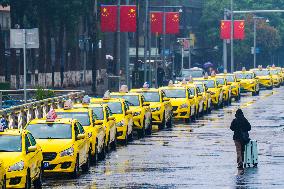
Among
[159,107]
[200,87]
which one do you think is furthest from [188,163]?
[200,87]

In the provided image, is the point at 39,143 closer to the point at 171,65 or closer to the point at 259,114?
the point at 259,114

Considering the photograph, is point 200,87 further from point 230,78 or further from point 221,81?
point 230,78

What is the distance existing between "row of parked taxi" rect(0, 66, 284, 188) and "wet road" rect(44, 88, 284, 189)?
490 mm

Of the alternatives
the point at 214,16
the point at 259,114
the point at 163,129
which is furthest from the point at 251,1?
the point at 163,129

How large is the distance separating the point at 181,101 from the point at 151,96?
4.11m

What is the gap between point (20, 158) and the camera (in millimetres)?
25578

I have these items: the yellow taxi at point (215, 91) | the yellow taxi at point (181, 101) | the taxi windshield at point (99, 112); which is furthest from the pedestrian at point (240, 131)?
the yellow taxi at point (215, 91)

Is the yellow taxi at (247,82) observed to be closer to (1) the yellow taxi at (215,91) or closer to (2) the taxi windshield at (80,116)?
(1) the yellow taxi at (215,91)

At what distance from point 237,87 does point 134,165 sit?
44465mm

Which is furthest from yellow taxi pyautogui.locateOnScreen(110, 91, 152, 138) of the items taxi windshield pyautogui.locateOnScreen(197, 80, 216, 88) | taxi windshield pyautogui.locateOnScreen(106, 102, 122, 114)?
taxi windshield pyautogui.locateOnScreen(197, 80, 216, 88)

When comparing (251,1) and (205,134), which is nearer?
(205,134)

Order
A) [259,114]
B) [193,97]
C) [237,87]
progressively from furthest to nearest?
[237,87]
[259,114]
[193,97]

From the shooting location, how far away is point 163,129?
49.8 metres

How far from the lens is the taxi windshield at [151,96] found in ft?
164
